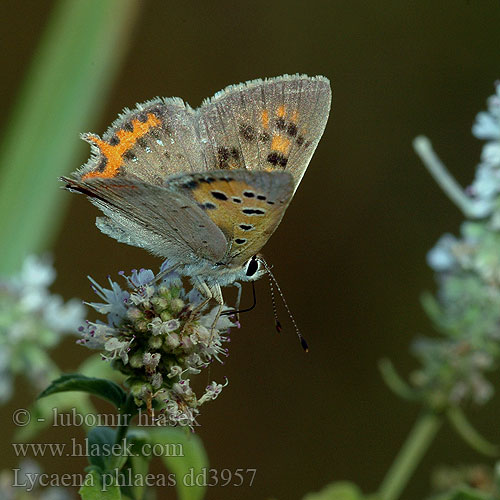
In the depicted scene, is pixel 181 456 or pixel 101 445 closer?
pixel 101 445

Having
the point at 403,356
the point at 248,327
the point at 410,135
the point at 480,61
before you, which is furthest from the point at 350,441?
the point at 480,61

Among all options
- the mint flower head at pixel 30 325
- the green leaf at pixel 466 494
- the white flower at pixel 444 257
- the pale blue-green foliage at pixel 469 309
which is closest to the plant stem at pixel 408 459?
the pale blue-green foliage at pixel 469 309

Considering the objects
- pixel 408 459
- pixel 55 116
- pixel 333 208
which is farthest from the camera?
pixel 333 208

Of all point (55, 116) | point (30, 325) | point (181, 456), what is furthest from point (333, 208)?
point (181, 456)

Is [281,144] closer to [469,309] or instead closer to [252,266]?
[252,266]

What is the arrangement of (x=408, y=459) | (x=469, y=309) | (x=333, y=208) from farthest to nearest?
(x=333, y=208), (x=469, y=309), (x=408, y=459)

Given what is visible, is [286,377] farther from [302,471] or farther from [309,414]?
[302,471]

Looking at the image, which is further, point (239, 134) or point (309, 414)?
point (309, 414)
